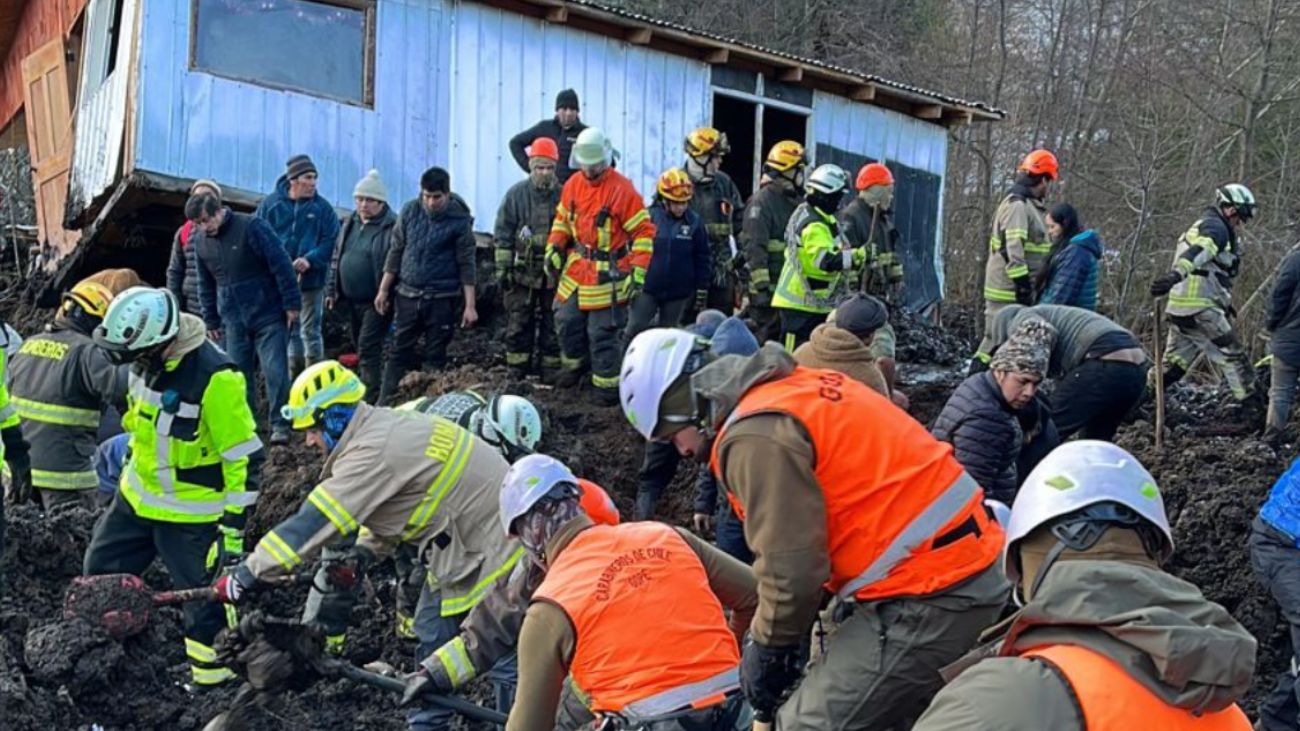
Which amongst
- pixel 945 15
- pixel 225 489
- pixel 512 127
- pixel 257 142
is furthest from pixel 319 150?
pixel 945 15

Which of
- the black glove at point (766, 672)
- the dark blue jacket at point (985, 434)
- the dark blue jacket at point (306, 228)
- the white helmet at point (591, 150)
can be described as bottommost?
the black glove at point (766, 672)

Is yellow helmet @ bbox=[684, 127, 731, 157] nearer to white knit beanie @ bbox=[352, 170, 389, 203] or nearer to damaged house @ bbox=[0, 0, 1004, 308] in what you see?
white knit beanie @ bbox=[352, 170, 389, 203]

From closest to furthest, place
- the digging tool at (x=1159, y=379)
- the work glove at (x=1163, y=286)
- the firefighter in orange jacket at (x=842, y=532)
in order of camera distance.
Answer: the firefighter in orange jacket at (x=842, y=532) → the digging tool at (x=1159, y=379) → the work glove at (x=1163, y=286)

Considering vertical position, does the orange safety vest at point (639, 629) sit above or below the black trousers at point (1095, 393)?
below

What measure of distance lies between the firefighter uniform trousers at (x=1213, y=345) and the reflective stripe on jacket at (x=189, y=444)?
746cm

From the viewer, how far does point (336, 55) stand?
13461 mm

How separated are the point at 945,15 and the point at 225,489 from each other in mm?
20288

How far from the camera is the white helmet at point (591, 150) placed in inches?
420

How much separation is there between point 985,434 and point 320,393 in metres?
2.97

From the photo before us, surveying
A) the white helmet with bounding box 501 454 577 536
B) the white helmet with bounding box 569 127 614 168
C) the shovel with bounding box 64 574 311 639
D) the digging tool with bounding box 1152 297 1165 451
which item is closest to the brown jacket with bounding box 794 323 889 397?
the white helmet with bounding box 501 454 577 536

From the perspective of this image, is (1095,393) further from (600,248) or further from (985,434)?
(600,248)

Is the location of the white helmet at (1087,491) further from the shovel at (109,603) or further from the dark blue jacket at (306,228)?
the dark blue jacket at (306,228)

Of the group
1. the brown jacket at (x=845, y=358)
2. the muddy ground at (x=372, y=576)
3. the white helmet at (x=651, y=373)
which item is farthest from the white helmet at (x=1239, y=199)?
the white helmet at (x=651, y=373)

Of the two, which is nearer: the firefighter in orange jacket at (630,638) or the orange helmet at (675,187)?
the firefighter in orange jacket at (630,638)
